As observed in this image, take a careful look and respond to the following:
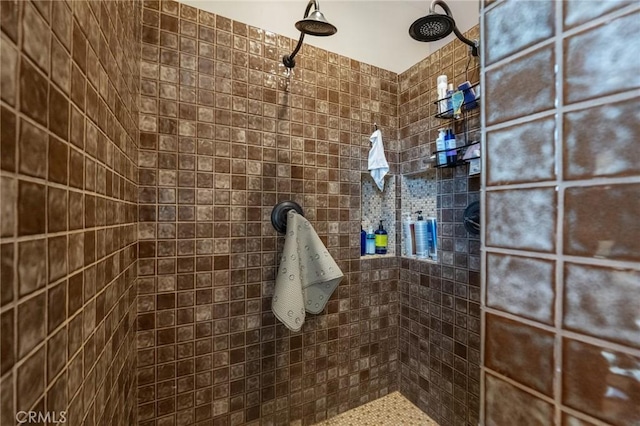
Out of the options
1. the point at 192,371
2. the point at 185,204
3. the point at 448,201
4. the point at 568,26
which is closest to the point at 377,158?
the point at 448,201

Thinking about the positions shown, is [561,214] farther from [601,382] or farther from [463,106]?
[463,106]

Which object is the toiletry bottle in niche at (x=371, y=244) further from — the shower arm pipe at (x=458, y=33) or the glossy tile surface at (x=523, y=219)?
the glossy tile surface at (x=523, y=219)

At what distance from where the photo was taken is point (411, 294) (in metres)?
1.64

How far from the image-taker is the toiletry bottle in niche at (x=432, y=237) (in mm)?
1563

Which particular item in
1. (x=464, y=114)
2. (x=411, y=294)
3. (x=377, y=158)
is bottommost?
(x=411, y=294)

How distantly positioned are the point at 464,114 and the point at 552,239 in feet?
4.21

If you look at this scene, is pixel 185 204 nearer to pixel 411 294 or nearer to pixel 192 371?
pixel 192 371

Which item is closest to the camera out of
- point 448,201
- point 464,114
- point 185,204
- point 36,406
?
point 36,406

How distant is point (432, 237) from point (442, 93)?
807mm

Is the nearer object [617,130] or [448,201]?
[617,130]

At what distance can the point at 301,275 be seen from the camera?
131cm

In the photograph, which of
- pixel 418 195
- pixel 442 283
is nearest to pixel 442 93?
pixel 418 195

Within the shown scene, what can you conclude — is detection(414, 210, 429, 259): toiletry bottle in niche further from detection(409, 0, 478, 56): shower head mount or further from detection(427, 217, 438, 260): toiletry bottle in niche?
detection(409, 0, 478, 56): shower head mount

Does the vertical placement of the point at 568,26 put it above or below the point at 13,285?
above
